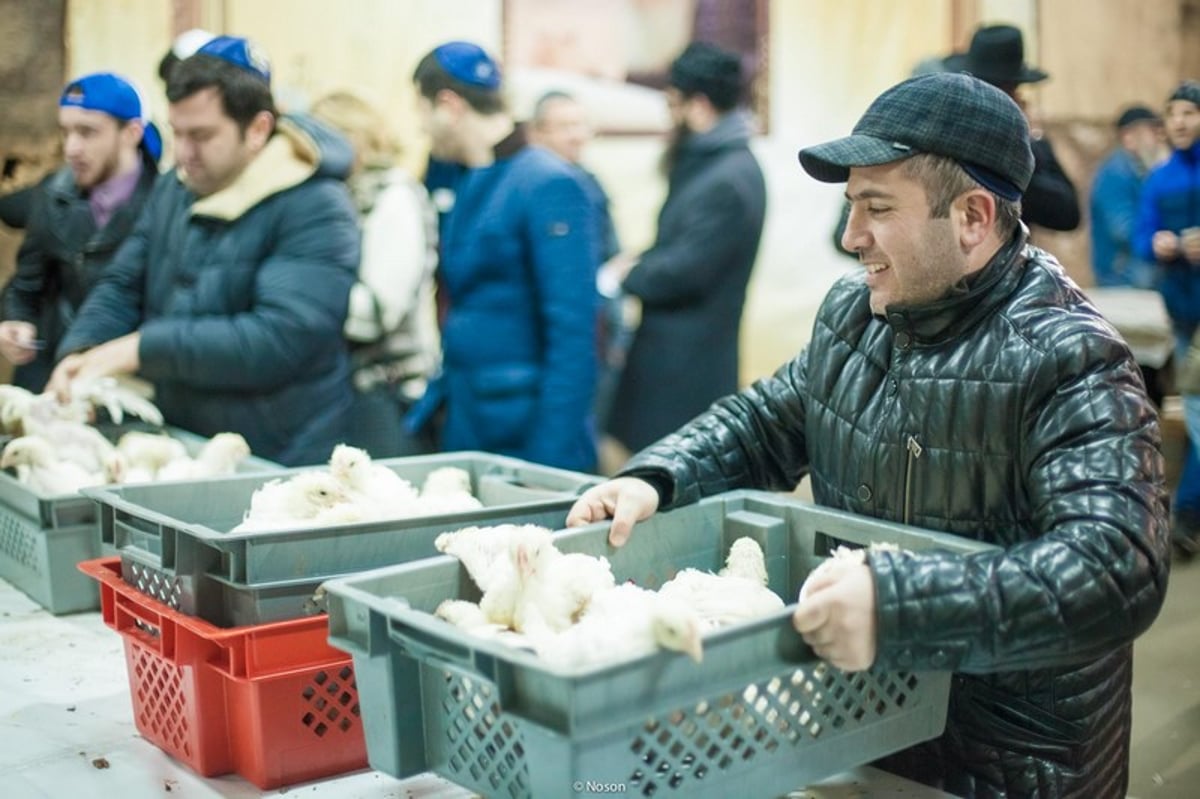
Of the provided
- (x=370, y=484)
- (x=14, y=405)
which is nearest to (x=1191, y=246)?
(x=370, y=484)

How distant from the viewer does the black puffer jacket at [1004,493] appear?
1.53 meters

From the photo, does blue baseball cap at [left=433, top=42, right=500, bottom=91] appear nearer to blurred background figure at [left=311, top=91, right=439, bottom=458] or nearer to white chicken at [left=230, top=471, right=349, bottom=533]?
blurred background figure at [left=311, top=91, right=439, bottom=458]

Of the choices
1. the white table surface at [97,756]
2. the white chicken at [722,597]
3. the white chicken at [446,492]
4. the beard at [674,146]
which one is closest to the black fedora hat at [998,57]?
the beard at [674,146]

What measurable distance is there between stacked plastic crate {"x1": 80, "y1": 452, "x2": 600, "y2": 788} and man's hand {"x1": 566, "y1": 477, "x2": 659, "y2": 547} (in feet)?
0.63

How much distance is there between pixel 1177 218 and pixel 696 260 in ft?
8.09

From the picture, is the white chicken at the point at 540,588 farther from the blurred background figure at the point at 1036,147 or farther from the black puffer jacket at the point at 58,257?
the black puffer jacket at the point at 58,257

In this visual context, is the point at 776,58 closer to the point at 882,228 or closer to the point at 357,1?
the point at 357,1

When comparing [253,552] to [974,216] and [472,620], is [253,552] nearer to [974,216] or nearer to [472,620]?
[472,620]

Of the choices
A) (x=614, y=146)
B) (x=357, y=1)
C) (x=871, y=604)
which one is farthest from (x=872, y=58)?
(x=871, y=604)

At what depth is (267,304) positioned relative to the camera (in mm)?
3189

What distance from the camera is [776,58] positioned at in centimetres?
812

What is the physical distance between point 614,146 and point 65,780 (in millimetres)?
6243

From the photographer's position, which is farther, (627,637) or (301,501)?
(301,501)

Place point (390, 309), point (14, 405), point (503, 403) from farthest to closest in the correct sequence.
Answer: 1. point (390, 309)
2. point (503, 403)
3. point (14, 405)
